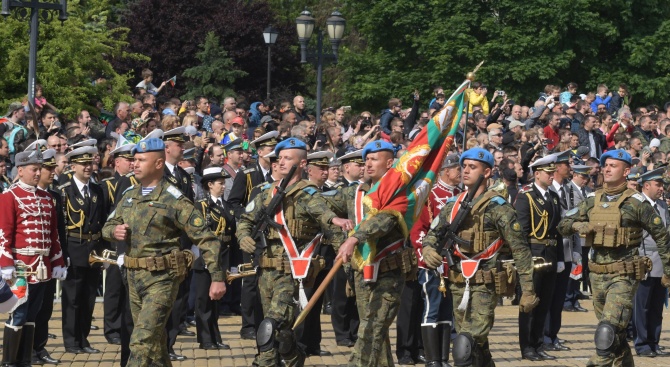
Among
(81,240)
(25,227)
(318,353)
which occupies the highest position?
(25,227)

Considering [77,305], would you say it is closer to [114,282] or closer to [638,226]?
[114,282]

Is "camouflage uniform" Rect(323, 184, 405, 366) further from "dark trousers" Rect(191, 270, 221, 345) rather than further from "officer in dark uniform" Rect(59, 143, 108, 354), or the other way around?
"officer in dark uniform" Rect(59, 143, 108, 354)

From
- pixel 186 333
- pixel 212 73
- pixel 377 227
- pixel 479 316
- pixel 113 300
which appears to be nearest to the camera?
pixel 377 227

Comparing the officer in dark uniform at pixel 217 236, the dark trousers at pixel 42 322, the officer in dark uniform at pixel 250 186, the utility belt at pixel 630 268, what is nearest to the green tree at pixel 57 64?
the officer in dark uniform at pixel 217 236

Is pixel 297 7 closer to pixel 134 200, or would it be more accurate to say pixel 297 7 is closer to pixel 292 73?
pixel 292 73

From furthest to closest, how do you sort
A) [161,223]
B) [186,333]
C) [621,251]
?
[186,333] → [621,251] → [161,223]

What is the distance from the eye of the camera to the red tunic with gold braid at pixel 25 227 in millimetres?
13414

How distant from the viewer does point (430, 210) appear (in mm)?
15055

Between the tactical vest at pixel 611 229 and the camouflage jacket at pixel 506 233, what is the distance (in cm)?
125

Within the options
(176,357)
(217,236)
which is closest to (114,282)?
(176,357)

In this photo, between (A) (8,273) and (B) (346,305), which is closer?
(A) (8,273)

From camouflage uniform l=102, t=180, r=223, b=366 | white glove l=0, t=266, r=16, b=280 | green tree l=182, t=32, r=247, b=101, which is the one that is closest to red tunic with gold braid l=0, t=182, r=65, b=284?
white glove l=0, t=266, r=16, b=280

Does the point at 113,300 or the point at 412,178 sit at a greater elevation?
the point at 412,178

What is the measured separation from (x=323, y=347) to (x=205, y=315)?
151 cm
